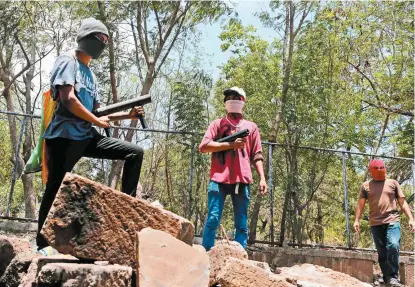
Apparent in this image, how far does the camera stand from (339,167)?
8.93 metres

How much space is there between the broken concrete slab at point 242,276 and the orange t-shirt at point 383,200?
10.7ft

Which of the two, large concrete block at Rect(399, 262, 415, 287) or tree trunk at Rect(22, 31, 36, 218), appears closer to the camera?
large concrete block at Rect(399, 262, 415, 287)

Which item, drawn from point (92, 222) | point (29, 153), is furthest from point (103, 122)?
point (29, 153)

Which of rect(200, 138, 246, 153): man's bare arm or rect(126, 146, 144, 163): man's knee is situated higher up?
rect(200, 138, 246, 153): man's bare arm

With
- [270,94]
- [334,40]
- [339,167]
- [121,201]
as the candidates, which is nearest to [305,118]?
[339,167]

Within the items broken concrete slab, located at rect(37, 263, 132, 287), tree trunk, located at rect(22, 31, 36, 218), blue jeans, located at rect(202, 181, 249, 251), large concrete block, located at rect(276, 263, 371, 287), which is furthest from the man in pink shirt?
tree trunk, located at rect(22, 31, 36, 218)

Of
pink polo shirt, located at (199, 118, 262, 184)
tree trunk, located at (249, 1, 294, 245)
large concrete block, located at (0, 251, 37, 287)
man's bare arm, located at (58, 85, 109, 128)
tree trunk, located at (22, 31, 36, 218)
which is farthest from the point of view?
tree trunk, located at (22, 31, 36, 218)

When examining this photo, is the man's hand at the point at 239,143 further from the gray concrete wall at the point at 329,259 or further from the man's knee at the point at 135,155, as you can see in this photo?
the gray concrete wall at the point at 329,259

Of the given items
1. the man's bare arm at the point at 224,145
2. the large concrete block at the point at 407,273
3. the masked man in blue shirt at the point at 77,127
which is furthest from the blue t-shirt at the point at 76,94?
the large concrete block at the point at 407,273

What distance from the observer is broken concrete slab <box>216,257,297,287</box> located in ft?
10.2

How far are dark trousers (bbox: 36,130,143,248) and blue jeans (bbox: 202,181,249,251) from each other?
1233mm

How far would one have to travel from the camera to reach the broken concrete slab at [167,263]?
2.70m

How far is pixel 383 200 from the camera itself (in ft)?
20.1

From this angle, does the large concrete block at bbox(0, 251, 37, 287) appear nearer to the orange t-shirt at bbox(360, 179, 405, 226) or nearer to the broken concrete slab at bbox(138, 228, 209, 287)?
the broken concrete slab at bbox(138, 228, 209, 287)
